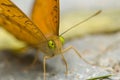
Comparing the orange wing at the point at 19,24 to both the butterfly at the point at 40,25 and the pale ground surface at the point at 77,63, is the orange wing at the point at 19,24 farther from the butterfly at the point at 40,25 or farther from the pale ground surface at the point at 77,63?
the pale ground surface at the point at 77,63

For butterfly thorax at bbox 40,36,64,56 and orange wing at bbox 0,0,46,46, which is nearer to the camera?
orange wing at bbox 0,0,46,46

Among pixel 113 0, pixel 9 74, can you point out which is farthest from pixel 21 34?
pixel 113 0

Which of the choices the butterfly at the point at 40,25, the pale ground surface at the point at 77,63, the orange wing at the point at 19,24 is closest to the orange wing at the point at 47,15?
the butterfly at the point at 40,25

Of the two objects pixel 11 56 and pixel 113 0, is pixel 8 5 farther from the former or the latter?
pixel 113 0

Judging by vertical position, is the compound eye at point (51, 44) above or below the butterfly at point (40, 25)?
below

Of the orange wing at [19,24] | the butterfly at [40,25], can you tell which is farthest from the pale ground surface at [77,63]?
the orange wing at [19,24]

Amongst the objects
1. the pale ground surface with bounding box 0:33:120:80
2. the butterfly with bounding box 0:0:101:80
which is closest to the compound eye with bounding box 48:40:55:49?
the butterfly with bounding box 0:0:101:80

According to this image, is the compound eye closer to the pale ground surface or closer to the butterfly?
the butterfly

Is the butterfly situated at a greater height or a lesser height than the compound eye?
greater

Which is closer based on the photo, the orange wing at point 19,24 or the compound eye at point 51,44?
the orange wing at point 19,24
